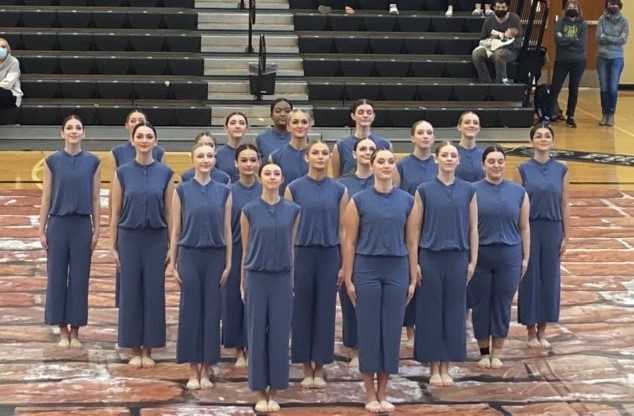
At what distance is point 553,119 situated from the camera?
59.3 feet

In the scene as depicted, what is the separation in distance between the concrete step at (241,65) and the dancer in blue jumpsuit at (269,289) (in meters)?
10.2

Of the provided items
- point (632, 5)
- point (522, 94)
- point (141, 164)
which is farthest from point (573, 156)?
point (141, 164)

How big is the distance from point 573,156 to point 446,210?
8.17 m

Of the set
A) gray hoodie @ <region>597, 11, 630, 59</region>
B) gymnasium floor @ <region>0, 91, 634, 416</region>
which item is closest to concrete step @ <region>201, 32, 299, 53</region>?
gray hoodie @ <region>597, 11, 630, 59</region>

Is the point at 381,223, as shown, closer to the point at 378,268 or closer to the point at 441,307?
the point at 378,268

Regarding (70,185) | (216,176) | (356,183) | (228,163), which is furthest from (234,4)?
(356,183)

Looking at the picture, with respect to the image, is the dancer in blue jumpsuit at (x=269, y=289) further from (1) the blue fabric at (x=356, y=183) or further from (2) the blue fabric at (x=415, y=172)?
(2) the blue fabric at (x=415, y=172)

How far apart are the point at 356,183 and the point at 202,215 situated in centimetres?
105

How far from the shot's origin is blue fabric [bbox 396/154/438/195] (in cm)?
823

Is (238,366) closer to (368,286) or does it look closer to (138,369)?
(138,369)

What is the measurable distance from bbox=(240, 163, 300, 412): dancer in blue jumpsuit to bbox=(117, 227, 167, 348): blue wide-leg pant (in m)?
0.94

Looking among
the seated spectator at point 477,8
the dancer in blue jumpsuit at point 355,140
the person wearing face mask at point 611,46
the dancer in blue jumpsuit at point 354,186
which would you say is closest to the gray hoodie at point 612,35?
the person wearing face mask at point 611,46

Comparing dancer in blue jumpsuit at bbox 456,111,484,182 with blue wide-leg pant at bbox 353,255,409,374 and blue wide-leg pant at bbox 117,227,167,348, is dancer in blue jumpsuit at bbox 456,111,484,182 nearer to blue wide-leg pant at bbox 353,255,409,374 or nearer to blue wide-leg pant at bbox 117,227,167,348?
blue wide-leg pant at bbox 353,255,409,374

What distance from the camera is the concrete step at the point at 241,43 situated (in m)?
17.7
